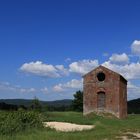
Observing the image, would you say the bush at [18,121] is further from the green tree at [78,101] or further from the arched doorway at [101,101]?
the green tree at [78,101]

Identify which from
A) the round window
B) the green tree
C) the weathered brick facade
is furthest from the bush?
the green tree

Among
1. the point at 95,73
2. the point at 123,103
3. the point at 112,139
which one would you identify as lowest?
the point at 112,139

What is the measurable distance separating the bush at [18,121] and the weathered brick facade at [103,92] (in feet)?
82.6

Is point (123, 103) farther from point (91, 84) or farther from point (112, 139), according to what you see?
point (112, 139)

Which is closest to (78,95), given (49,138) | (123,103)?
(123,103)

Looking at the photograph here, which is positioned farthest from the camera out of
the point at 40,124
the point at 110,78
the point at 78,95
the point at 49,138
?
the point at 78,95

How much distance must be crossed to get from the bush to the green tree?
1730 inches

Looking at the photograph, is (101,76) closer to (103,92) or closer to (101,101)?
(103,92)

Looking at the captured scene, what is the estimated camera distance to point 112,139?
2100 cm

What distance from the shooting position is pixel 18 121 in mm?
22438

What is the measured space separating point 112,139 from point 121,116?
2938 centimetres

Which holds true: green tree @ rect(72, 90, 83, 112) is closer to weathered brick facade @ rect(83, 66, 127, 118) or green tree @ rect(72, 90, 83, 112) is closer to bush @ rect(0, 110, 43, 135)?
weathered brick facade @ rect(83, 66, 127, 118)

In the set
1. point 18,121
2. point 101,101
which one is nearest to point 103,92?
point 101,101

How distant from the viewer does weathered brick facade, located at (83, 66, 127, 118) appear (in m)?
48.5
